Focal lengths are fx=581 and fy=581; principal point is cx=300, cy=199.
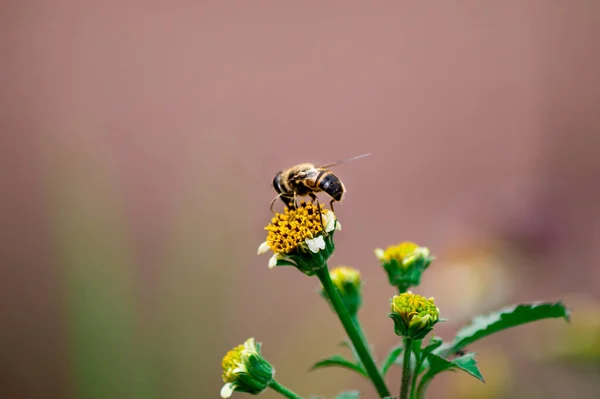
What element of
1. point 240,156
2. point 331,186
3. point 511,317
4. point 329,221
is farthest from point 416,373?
point 240,156

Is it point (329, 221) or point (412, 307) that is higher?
point (329, 221)

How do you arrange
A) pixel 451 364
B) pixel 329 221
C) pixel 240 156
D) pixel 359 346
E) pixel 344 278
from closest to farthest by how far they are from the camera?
pixel 451 364
pixel 359 346
pixel 329 221
pixel 344 278
pixel 240 156

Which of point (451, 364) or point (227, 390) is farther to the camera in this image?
point (227, 390)

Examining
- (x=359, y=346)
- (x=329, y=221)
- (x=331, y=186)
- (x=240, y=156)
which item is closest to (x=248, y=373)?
(x=359, y=346)

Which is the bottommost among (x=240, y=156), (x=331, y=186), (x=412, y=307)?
(x=412, y=307)

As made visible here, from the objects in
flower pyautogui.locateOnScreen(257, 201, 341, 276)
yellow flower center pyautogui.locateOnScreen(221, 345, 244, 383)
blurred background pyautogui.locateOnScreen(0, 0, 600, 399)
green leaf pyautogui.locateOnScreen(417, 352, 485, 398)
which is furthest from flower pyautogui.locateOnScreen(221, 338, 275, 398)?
blurred background pyautogui.locateOnScreen(0, 0, 600, 399)

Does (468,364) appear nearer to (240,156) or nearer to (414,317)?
(414,317)

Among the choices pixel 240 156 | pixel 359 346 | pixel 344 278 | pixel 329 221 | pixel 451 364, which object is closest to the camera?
pixel 451 364
